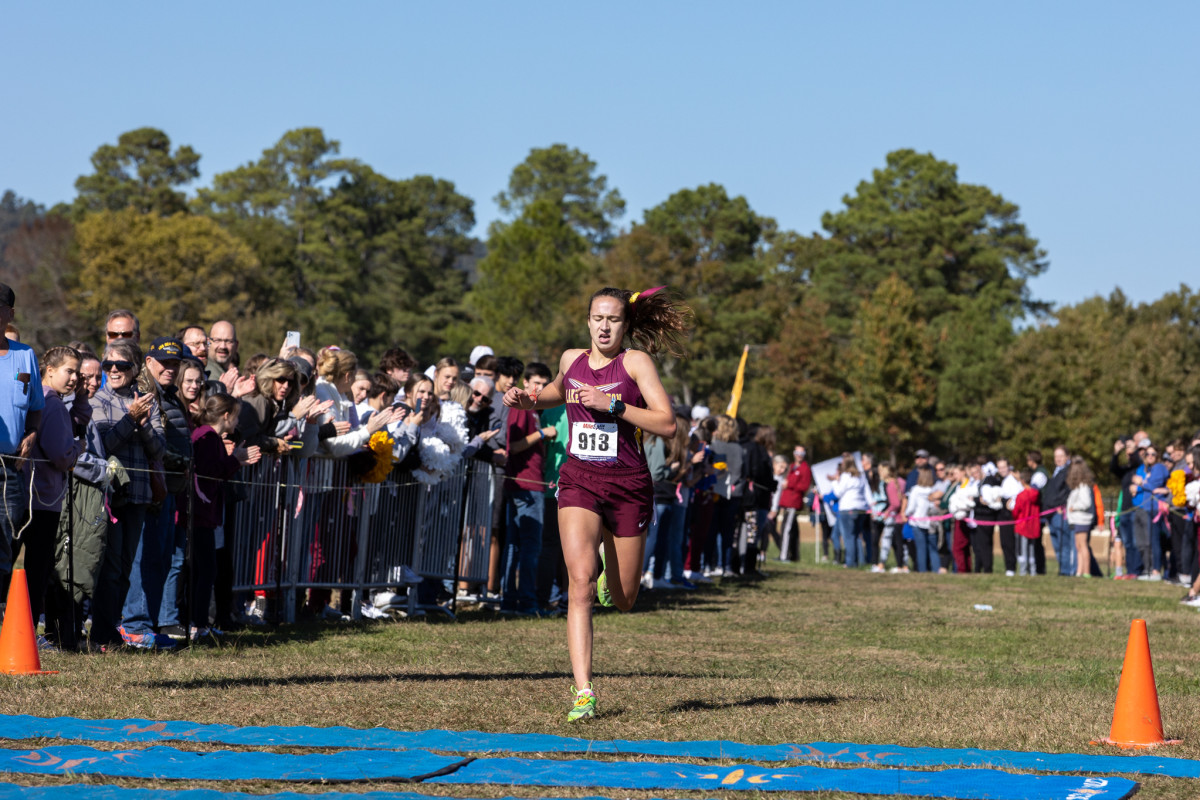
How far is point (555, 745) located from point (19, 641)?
3.44 meters

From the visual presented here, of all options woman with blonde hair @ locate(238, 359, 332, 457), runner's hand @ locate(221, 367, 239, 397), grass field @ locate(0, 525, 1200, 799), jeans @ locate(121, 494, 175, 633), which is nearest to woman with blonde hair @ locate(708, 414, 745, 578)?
grass field @ locate(0, 525, 1200, 799)

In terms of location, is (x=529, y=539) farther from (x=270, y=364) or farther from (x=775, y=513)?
(x=775, y=513)

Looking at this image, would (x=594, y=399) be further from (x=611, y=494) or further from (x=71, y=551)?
(x=71, y=551)

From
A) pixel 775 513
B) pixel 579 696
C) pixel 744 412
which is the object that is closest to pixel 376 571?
pixel 579 696

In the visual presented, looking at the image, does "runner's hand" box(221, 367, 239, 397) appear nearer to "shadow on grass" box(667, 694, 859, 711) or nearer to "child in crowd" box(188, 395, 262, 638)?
"child in crowd" box(188, 395, 262, 638)

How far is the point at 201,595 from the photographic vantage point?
980cm

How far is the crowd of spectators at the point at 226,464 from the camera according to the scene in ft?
28.3

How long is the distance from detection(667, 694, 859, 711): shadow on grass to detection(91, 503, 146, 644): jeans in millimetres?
3803

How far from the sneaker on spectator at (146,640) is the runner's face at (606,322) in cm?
385

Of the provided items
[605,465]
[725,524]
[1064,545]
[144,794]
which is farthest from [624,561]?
[1064,545]

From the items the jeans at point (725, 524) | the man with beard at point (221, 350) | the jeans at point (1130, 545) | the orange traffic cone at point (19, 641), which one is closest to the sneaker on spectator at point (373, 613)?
the man with beard at point (221, 350)

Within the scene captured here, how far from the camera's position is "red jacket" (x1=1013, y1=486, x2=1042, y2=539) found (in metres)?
24.8

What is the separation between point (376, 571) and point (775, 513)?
17.8 metres

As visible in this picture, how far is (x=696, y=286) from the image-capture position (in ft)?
236
